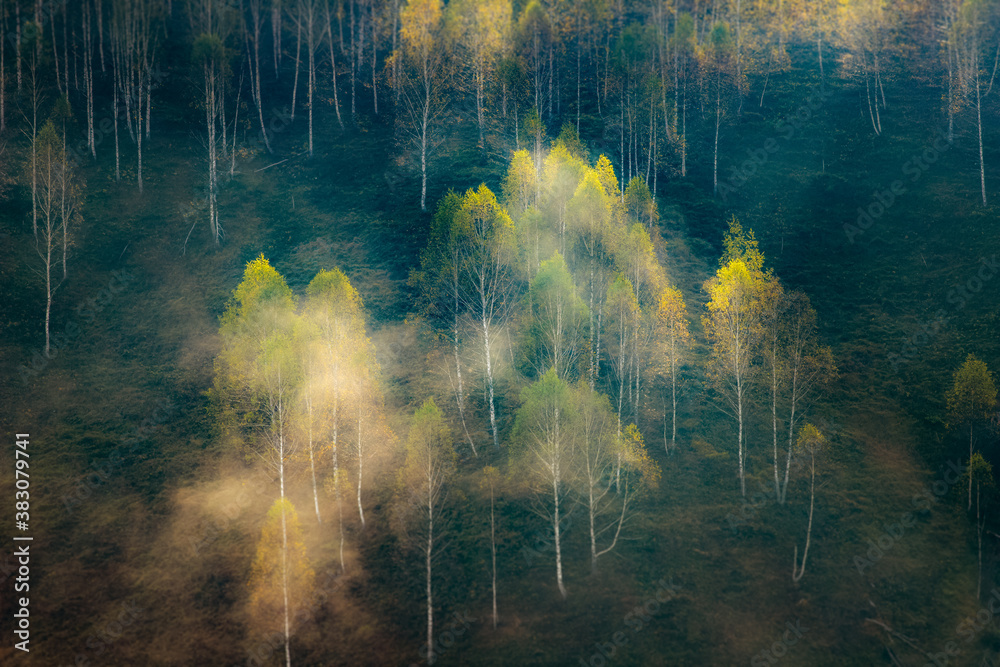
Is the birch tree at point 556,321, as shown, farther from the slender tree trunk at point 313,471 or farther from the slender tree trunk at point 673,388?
the slender tree trunk at point 313,471

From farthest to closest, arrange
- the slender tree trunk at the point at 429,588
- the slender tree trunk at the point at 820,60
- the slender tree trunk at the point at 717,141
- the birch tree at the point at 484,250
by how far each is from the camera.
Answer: the slender tree trunk at the point at 820,60
the slender tree trunk at the point at 717,141
the birch tree at the point at 484,250
the slender tree trunk at the point at 429,588

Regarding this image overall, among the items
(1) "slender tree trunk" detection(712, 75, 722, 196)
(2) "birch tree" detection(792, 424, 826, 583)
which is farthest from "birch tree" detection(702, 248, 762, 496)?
(1) "slender tree trunk" detection(712, 75, 722, 196)

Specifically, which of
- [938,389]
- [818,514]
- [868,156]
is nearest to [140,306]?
[818,514]

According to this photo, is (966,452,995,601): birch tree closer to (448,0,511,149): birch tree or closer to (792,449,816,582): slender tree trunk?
(792,449,816,582): slender tree trunk

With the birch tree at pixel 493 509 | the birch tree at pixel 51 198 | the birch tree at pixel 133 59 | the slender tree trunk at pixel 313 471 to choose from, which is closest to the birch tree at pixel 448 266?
the birch tree at pixel 493 509

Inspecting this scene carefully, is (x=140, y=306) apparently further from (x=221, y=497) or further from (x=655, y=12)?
(x=655, y=12)

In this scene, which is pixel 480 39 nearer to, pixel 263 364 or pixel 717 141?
pixel 717 141

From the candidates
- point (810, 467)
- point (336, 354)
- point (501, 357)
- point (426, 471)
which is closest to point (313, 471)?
point (336, 354)

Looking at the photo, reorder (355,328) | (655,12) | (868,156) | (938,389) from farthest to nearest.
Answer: (655,12) → (868,156) → (938,389) → (355,328)
